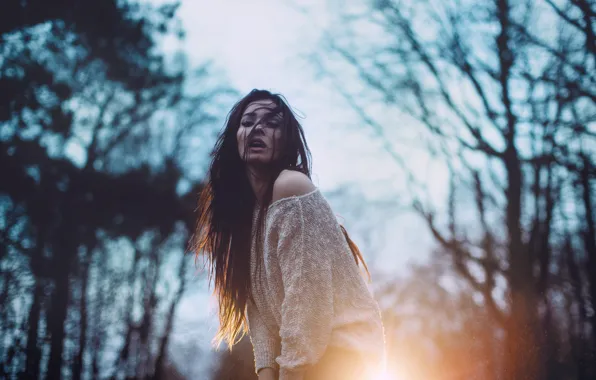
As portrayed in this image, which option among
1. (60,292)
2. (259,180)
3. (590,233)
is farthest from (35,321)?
(590,233)

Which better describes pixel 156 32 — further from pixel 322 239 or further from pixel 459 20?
pixel 322 239

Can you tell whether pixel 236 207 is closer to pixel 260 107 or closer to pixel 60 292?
pixel 260 107

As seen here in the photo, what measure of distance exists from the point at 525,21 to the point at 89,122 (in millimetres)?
11349

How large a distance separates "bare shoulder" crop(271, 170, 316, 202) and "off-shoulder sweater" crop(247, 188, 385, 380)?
22 mm

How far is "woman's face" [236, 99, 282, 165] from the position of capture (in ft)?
6.88

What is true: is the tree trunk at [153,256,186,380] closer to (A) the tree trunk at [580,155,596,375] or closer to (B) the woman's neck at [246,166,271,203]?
(A) the tree trunk at [580,155,596,375]

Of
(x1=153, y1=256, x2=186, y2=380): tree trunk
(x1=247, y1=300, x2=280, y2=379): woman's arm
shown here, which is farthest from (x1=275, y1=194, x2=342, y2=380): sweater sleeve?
(x1=153, y1=256, x2=186, y2=380): tree trunk

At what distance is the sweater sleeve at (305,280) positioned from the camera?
65.7 inches

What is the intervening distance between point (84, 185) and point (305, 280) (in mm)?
12000

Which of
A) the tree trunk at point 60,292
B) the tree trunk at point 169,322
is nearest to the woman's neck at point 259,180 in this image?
the tree trunk at point 60,292

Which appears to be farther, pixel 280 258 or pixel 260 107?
pixel 260 107

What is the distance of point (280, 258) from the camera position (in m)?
1.81

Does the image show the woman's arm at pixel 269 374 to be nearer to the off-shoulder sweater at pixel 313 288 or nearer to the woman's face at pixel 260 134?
the off-shoulder sweater at pixel 313 288

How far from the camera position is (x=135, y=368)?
540 inches
